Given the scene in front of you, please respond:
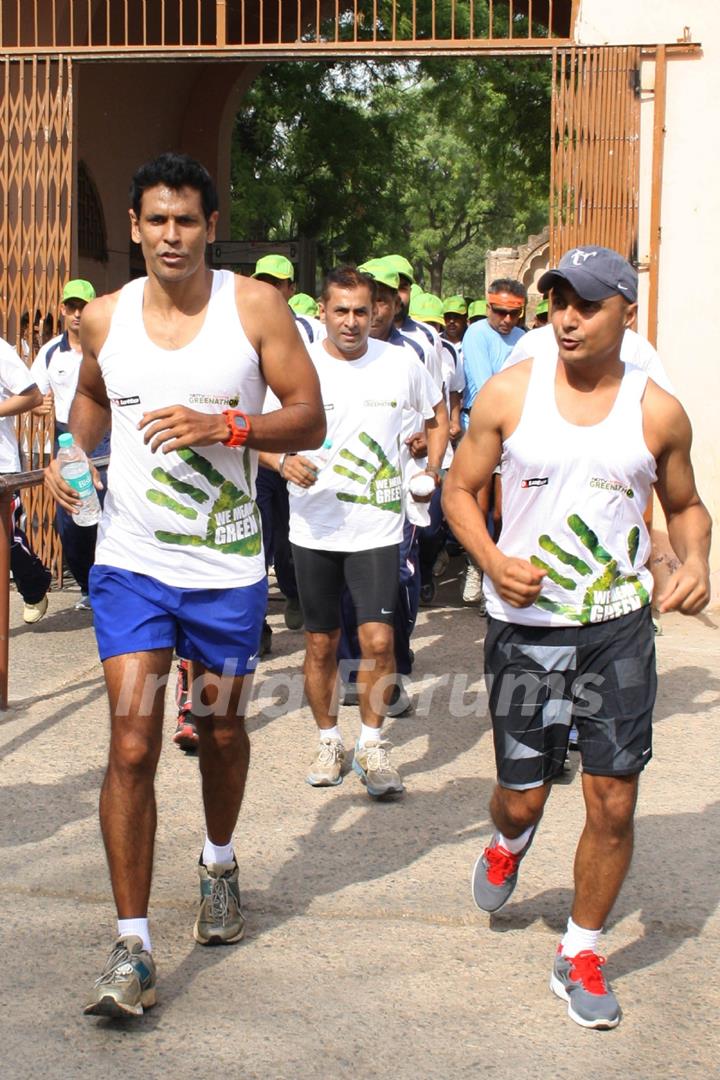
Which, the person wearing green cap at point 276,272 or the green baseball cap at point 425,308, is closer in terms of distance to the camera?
the person wearing green cap at point 276,272

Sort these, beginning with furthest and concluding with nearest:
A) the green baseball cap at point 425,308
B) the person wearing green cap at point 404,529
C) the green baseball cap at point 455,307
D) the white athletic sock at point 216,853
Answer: the green baseball cap at point 455,307 → the green baseball cap at point 425,308 → the person wearing green cap at point 404,529 → the white athletic sock at point 216,853

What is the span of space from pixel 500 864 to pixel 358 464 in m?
2.22

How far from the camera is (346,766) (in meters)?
6.27

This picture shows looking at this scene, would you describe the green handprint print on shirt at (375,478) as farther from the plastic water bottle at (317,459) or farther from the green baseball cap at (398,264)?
the green baseball cap at (398,264)

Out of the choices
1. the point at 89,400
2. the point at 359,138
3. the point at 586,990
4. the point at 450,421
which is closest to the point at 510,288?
the point at 450,421

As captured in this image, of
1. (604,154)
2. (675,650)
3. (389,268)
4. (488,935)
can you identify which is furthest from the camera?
(604,154)

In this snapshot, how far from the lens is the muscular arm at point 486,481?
12.7ft

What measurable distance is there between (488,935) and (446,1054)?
82 centimetres

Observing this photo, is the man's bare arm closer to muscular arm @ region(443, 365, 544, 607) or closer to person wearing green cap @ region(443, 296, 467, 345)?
muscular arm @ region(443, 365, 544, 607)

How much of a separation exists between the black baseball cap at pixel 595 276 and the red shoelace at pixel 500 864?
5.32ft

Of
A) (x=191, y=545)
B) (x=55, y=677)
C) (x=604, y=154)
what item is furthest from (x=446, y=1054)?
(x=604, y=154)

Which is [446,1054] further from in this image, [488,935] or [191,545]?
[191,545]

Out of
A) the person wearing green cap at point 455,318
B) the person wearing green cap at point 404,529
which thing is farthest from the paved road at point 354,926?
the person wearing green cap at point 455,318

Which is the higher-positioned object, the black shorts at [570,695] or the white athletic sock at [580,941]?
the black shorts at [570,695]
